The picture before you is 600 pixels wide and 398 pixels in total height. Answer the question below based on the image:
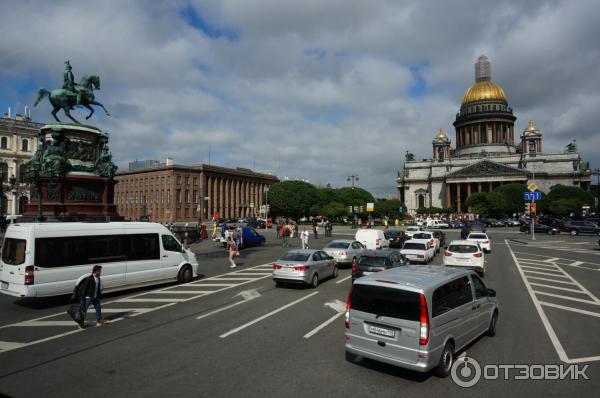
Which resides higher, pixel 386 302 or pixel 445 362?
pixel 386 302

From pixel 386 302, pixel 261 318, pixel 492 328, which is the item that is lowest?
pixel 261 318

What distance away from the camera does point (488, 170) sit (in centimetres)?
11731

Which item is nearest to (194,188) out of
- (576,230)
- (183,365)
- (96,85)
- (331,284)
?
(96,85)

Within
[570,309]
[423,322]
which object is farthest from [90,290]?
[570,309]

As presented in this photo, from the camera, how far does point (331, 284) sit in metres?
16.2

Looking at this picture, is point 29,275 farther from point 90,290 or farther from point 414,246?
point 414,246

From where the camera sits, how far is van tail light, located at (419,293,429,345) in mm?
6461

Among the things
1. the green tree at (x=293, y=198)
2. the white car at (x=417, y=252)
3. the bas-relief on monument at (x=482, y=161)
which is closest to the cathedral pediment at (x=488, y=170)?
the bas-relief on monument at (x=482, y=161)

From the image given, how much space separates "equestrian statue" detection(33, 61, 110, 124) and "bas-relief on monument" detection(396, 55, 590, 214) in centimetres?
10682

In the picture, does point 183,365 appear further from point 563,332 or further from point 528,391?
point 563,332

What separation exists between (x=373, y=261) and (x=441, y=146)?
130338 mm

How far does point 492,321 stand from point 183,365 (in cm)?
689

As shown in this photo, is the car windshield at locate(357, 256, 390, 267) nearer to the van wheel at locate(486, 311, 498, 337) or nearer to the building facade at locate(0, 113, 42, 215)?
the van wheel at locate(486, 311, 498, 337)

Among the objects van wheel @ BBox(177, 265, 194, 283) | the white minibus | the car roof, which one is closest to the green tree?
van wheel @ BBox(177, 265, 194, 283)
